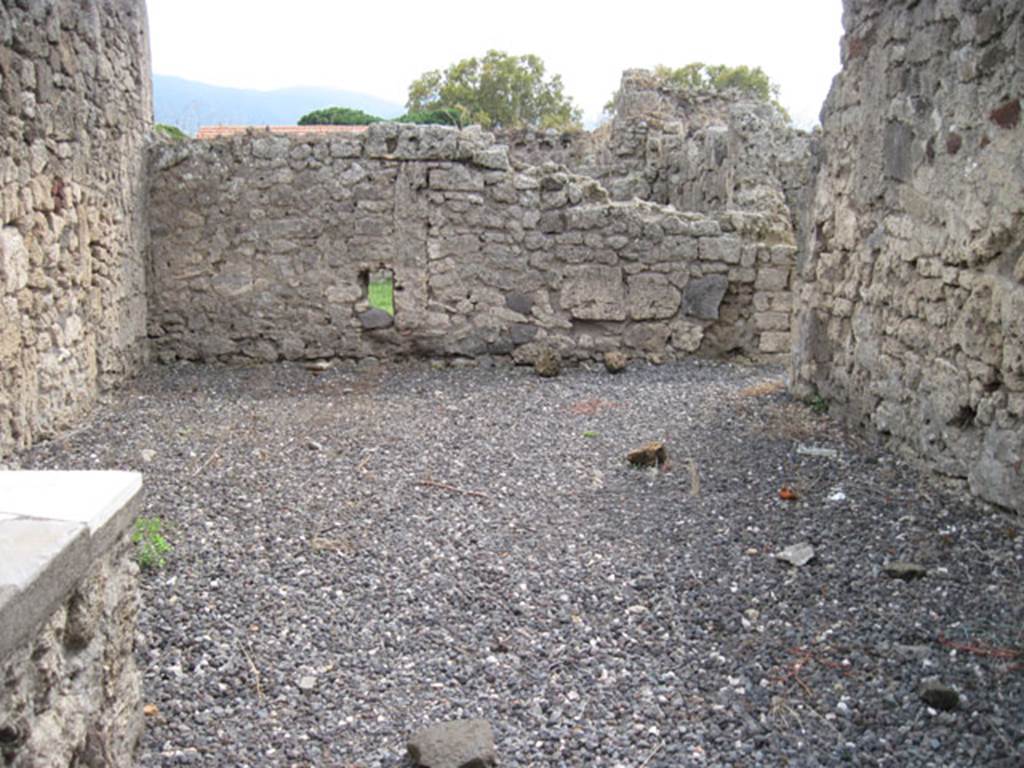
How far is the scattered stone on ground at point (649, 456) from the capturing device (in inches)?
191

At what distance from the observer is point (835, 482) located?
4.31 m

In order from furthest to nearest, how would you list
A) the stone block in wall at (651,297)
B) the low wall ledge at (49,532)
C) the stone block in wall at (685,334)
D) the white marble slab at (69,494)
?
1. the stone block in wall at (685,334)
2. the stone block in wall at (651,297)
3. the white marble slab at (69,494)
4. the low wall ledge at (49,532)

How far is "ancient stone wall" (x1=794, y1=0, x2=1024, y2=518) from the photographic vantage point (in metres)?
3.72

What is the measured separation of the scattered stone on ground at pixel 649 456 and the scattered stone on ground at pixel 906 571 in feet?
5.42

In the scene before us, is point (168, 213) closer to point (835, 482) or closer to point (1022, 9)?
point (835, 482)

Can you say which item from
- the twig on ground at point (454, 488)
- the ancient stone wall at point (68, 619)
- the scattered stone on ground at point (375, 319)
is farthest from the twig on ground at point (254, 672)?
the scattered stone on ground at point (375, 319)

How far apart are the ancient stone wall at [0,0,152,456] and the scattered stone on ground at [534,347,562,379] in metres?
3.31

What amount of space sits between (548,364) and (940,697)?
5.16 m

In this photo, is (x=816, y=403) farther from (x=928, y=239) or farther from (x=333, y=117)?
(x=333, y=117)

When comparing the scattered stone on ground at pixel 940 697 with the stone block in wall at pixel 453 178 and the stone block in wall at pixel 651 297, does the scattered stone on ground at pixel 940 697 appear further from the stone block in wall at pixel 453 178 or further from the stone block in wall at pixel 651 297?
the stone block in wall at pixel 453 178

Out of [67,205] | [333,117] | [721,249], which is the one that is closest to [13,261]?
[67,205]

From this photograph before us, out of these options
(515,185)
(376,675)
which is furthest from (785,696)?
(515,185)

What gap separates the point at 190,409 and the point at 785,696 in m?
4.72

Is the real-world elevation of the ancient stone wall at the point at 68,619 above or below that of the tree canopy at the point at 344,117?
below
